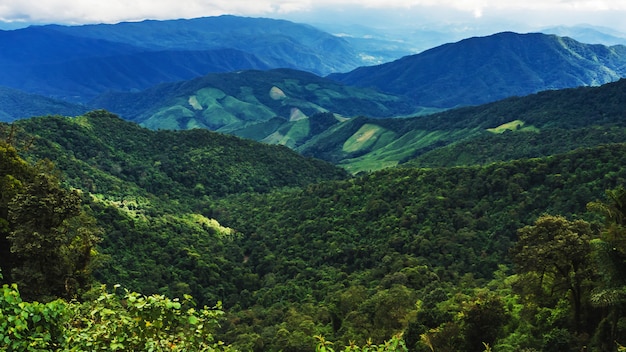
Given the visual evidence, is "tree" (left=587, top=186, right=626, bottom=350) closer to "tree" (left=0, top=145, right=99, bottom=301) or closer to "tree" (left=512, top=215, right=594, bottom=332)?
"tree" (left=512, top=215, right=594, bottom=332)

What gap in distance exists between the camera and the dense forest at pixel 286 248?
887 inches

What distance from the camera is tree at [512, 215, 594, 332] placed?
85.6ft

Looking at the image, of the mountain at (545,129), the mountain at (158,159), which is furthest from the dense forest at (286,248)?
the mountain at (545,129)

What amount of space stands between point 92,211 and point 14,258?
4437 cm

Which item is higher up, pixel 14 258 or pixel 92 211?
pixel 14 258

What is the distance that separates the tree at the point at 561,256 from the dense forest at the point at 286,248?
12 centimetres

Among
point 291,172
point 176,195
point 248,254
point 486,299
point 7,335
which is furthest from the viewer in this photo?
point 291,172

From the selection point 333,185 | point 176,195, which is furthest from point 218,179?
point 333,185

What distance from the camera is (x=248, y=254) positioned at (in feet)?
290

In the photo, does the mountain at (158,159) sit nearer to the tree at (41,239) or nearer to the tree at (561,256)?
the tree at (41,239)

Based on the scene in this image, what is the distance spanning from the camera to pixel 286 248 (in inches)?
3364

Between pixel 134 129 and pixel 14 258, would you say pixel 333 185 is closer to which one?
pixel 134 129

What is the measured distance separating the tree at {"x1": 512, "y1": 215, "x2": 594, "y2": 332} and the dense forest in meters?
0.12

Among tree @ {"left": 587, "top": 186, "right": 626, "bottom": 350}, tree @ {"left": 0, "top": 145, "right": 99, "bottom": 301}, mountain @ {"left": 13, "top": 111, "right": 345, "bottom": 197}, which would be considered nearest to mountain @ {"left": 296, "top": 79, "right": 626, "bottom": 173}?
mountain @ {"left": 13, "top": 111, "right": 345, "bottom": 197}
